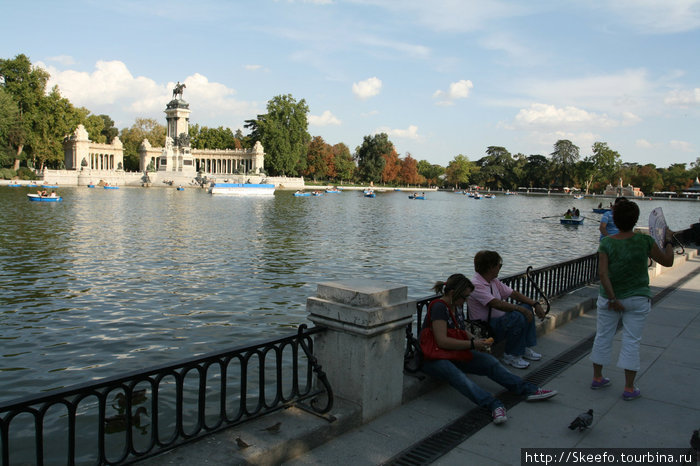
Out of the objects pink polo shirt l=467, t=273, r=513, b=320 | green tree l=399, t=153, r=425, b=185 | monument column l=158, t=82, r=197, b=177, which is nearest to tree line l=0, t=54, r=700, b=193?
green tree l=399, t=153, r=425, b=185

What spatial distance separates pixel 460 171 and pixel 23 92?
140 meters

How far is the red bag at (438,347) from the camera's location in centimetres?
553

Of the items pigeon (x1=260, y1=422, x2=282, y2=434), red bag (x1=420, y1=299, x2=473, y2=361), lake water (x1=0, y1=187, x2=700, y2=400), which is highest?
red bag (x1=420, y1=299, x2=473, y2=361)

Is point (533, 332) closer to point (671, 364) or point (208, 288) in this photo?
point (671, 364)

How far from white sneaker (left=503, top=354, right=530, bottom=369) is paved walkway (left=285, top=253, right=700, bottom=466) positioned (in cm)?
24

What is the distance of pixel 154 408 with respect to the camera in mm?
3977

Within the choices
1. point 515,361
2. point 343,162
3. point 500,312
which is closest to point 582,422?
point 515,361

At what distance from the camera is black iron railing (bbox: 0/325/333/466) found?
11.6ft

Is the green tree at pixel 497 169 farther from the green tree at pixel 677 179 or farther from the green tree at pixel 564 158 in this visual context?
the green tree at pixel 677 179

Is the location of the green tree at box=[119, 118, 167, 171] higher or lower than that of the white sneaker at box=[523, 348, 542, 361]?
Result: higher

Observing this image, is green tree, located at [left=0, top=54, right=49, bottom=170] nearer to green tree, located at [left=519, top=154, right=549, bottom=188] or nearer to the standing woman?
the standing woman

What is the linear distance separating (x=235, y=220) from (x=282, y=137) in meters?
81.5

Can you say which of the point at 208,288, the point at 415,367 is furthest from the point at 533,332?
the point at 208,288

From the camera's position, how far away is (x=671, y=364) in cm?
689
